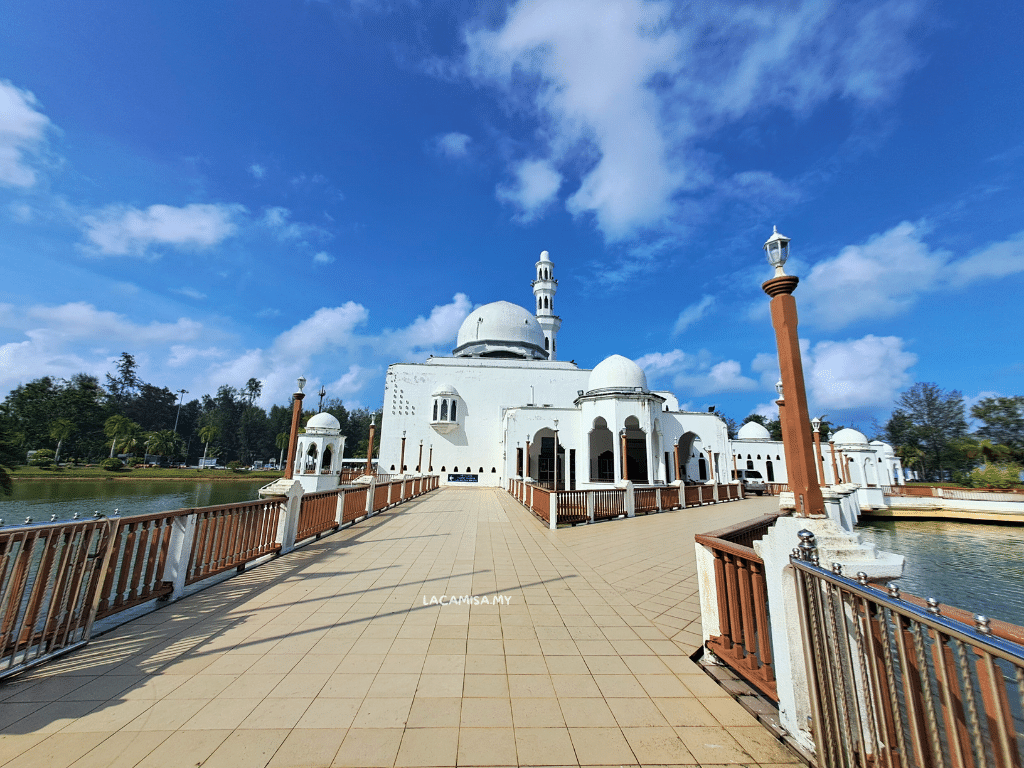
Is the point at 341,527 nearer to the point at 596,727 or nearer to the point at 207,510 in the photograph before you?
the point at 207,510

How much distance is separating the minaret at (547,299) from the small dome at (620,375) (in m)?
17.3

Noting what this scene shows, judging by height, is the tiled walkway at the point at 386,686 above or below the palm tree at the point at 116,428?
below

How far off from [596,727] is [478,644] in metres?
1.43

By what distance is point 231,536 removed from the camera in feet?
18.4

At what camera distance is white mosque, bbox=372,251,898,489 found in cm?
2609

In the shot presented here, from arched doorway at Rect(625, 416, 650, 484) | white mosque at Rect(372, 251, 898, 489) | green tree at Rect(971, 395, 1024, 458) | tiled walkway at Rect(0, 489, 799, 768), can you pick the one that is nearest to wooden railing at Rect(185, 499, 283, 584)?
tiled walkway at Rect(0, 489, 799, 768)

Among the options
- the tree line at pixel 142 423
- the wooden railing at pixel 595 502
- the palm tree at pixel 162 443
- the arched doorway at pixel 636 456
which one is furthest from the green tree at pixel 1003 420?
the palm tree at pixel 162 443

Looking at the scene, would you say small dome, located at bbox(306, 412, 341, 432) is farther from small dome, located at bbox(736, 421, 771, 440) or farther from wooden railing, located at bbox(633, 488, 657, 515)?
small dome, located at bbox(736, 421, 771, 440)

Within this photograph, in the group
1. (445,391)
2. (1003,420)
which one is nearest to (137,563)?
(445,391)

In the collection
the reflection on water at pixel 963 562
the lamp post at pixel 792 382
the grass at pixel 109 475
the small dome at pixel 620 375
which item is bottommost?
the reflection on water at pixel 963 562

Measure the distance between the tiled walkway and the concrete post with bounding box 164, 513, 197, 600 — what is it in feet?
1.00

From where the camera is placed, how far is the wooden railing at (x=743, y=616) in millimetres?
2838

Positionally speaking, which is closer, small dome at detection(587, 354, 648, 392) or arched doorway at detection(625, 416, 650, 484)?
small dome at detection(587, 354, 648, 392)

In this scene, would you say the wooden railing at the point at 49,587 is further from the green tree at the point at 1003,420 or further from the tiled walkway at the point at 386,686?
the green tree at the point at 1003,420
